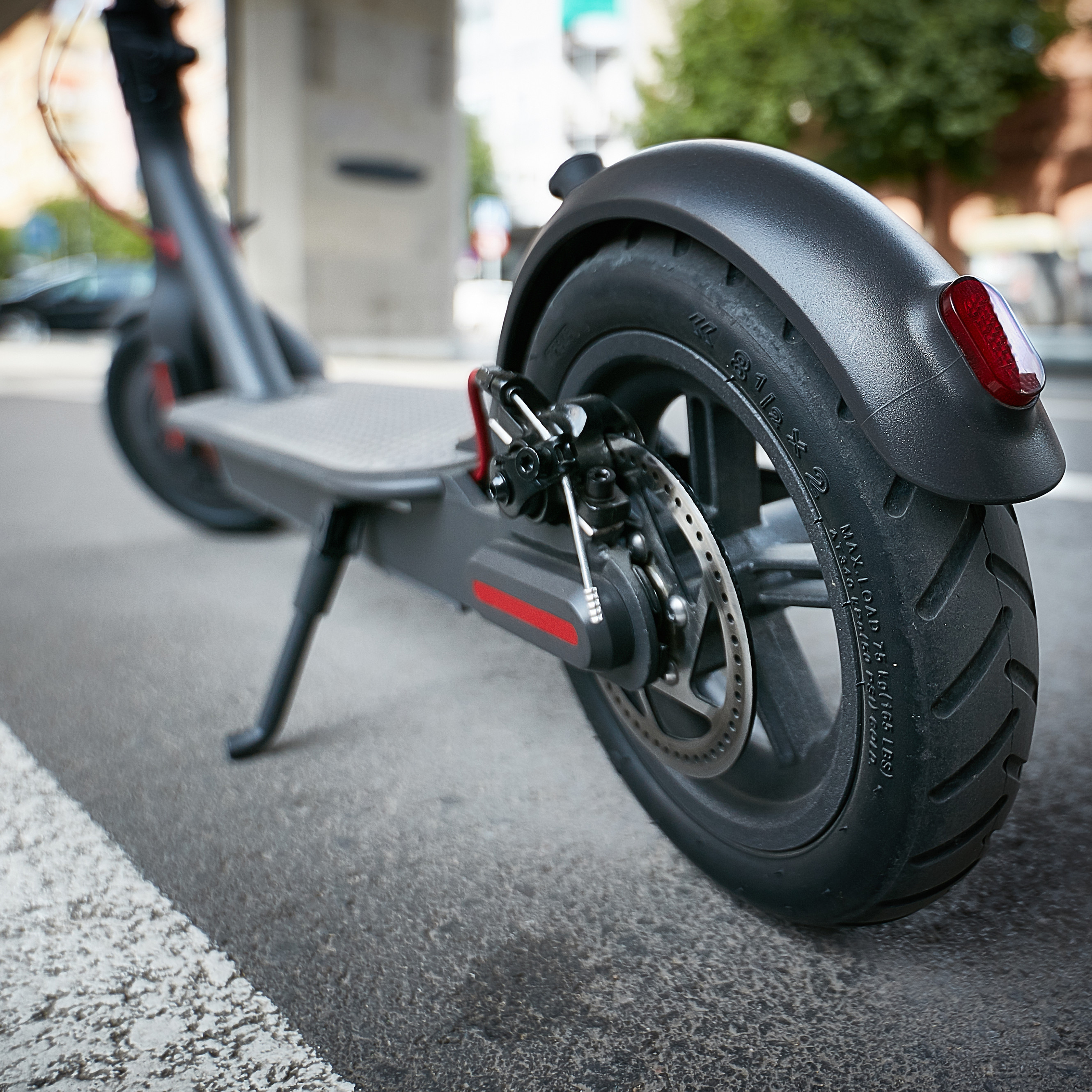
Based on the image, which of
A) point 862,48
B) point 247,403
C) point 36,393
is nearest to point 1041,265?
point 862,48

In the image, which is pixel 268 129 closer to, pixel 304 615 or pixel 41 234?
pixel 304 615

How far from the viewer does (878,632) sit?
3.33ft

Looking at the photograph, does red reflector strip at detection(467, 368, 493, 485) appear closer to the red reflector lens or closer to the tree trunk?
A: the red reflector lens

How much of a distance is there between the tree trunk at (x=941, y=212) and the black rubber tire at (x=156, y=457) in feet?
78.4

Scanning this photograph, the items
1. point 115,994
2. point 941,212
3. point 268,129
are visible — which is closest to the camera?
point 115,994

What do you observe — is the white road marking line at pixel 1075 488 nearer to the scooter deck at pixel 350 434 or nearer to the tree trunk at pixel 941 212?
the scooter deck at pixel 350 434

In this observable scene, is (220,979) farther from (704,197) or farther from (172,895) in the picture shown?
(704,197)

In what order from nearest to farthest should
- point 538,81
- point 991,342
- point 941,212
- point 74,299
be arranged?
point 991,342, point 74,299, point 941,212, point 538,81

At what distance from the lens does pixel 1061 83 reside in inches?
874

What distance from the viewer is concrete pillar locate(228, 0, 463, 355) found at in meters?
11.8

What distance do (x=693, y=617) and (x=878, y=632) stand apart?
0.87 ft

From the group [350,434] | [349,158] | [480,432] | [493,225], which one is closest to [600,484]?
[480,432]

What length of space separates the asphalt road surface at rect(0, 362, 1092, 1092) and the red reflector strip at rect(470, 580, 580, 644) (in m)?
0.36

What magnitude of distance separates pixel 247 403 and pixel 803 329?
6.00ft
